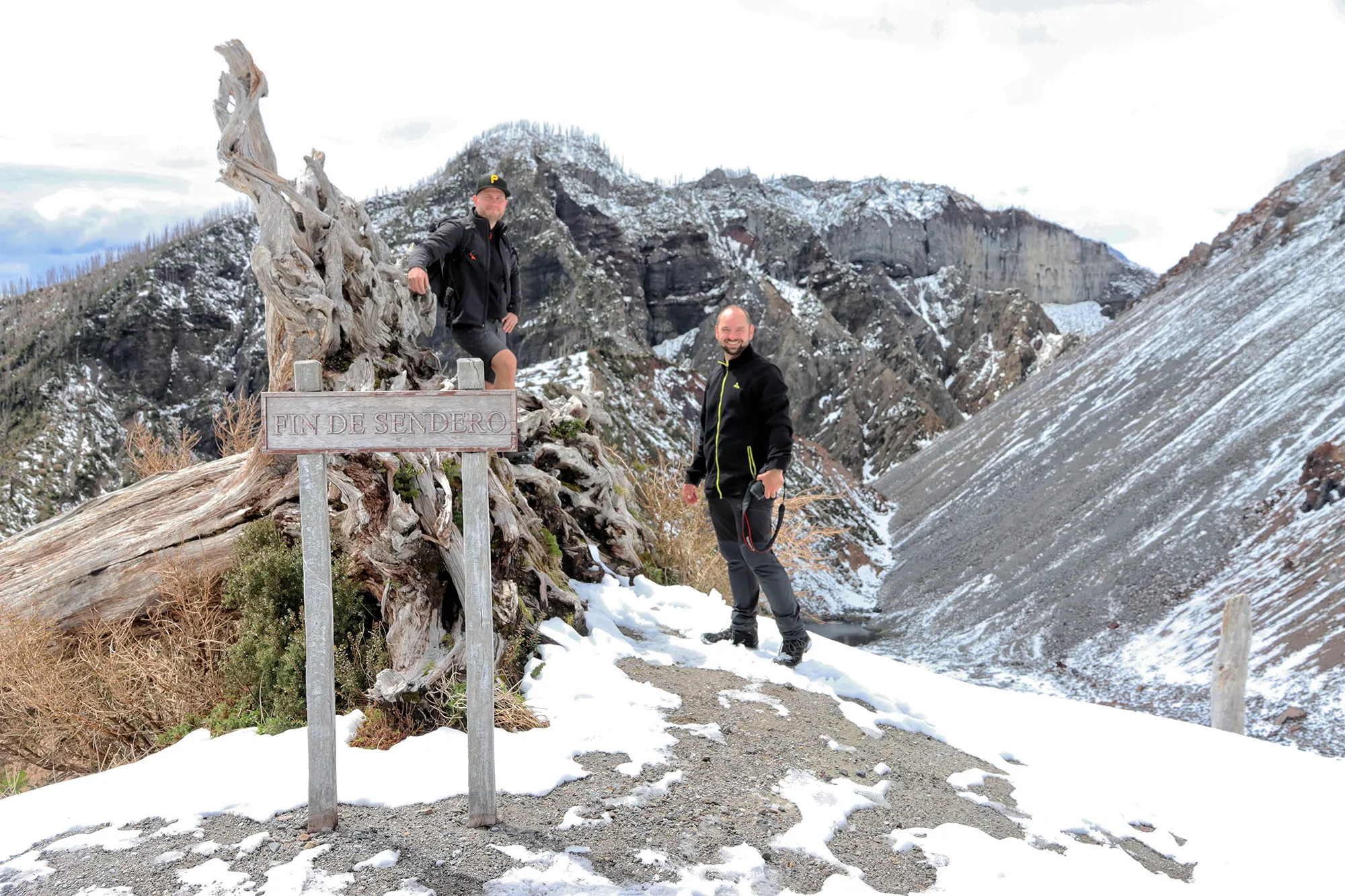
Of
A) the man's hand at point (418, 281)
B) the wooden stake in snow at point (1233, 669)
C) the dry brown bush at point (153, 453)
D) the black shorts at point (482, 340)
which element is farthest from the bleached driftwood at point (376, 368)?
the wooden stake in snow at point (1233, 669)

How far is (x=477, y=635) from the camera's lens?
3.66 m

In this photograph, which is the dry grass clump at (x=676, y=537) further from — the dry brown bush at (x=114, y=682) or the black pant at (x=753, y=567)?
the dry brown bush at (x=114, y=682)

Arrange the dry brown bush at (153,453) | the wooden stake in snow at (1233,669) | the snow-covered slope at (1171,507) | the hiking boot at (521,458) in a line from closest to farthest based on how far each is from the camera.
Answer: the hiking boot at (521,458) → the wooden stake in snow at (1233,669) → the dry brown bush at (153,453) → the snow-covered slope at (1171,507)

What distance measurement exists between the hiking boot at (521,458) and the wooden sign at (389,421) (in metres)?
3.46

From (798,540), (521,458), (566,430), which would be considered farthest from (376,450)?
(798,540)

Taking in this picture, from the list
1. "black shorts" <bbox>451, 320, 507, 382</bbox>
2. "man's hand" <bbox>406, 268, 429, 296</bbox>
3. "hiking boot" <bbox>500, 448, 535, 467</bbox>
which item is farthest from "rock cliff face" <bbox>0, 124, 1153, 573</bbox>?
"man's hand" <bbox>406, 268, 429, 296</bbox>

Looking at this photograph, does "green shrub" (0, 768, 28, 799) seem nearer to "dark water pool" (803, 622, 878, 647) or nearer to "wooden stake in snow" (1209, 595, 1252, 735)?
"wooden stake in snow" (1209, 595, 1252, 735)

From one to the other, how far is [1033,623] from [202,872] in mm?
25246

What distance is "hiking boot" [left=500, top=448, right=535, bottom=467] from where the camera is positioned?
281 inches

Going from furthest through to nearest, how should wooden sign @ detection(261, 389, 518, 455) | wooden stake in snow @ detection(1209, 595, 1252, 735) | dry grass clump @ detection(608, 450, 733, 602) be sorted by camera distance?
dry grass clump @ detection(608, 450, 733, 602) < wooden stake in snow @ detection(1209, 595, 1252, 735) < wooden sign @ detection(261, 389, 518, 455)

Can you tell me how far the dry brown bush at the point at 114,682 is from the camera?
511cm

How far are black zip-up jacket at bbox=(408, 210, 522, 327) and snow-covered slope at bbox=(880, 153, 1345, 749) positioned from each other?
47.8 ft

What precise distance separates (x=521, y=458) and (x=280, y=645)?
2.79 metres

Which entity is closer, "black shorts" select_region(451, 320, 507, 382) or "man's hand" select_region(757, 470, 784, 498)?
"man's hand" select_region(757, 470, 784, 498)
